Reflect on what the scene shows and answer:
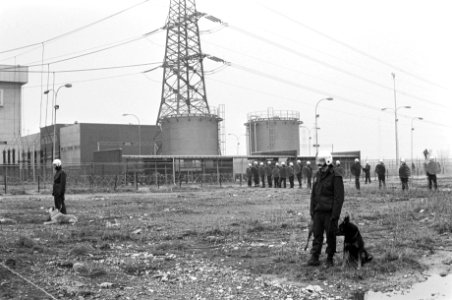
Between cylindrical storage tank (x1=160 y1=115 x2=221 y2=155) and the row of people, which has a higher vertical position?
cylindrical storage tank (x1=160 y1=115 x2=221 y2=155)

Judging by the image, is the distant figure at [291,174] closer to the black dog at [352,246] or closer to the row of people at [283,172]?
the row of people at [283,172]

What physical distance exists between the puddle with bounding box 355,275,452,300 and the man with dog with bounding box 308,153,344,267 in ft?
4.34

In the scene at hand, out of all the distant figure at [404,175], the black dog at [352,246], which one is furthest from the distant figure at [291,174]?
the black dog at [352,246]

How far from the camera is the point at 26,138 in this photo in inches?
3314

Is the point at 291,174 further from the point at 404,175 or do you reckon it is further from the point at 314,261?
the point at 314,261

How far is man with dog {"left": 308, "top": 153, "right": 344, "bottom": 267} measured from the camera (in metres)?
7.97

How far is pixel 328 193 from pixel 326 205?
0.19m

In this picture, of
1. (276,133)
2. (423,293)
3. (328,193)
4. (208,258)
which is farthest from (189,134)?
(423,293)

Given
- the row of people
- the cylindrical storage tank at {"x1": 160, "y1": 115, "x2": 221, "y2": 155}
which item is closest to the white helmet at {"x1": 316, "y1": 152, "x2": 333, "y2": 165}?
the row of people

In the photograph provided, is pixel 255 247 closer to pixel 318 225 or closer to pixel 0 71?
pixel 318 225

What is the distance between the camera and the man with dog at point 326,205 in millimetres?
7973

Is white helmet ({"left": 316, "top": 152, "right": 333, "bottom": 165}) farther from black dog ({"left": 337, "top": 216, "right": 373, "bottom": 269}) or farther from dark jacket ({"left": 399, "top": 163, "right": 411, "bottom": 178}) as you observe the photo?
dark jacket ({"left": 399, "top": 163, "right": 411, "bottom": 178})

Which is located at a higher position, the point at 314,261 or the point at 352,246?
the point at 352,246

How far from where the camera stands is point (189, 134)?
2336 inches
